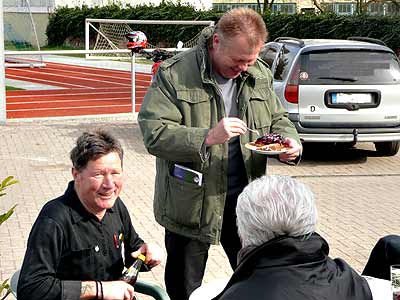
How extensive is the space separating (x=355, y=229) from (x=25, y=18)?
3480cm

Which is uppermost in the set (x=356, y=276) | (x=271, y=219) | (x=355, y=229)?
(x=271, y=219)

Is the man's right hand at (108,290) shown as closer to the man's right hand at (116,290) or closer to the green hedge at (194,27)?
the man's right hand at (116,290)

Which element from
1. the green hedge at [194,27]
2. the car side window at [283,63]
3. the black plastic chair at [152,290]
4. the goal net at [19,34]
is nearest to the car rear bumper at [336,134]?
the car side window at [283,63]

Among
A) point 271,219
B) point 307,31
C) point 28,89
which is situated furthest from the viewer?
point 307,31

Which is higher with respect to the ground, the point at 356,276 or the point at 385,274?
the point at 356,276

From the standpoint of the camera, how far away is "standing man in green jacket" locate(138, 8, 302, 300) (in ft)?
12.9

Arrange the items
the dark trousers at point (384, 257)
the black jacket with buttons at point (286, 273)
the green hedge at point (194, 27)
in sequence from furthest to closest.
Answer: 1. the green hedge at point (194, 27)
2. the dark trousers at point (384, 257)
3. the black jacket with buttons at point (286, 273)

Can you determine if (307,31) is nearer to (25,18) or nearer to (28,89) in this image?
(28,89)

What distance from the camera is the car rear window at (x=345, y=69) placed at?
34.3ft

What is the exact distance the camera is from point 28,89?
2225cm

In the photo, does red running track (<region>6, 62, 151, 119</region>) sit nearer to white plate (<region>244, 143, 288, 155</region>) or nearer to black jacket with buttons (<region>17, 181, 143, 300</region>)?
white plate (<region>244, 143, 288, 155</region>)

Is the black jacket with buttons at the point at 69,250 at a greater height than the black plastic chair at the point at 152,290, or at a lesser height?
greater

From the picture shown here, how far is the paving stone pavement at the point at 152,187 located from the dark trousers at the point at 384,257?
253 cm

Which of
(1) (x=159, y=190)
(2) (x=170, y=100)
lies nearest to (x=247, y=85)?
(2) (x=170, y=100)
